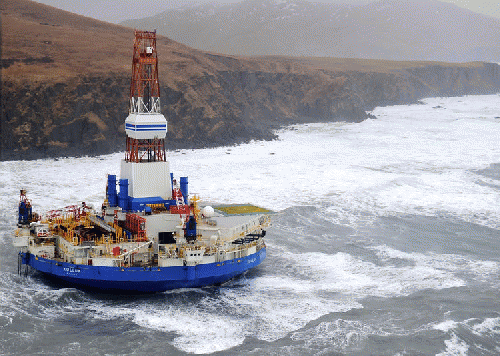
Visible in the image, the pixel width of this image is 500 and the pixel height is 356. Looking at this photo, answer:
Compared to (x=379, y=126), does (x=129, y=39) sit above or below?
above

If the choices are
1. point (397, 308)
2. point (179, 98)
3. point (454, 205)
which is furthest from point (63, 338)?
point (179, 98)

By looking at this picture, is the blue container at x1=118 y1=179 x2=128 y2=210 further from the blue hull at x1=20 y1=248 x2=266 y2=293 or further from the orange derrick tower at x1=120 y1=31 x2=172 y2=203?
the blue hull at x1=20 y1=248 x2=266 y2=293

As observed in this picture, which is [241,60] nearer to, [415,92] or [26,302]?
[415,92]

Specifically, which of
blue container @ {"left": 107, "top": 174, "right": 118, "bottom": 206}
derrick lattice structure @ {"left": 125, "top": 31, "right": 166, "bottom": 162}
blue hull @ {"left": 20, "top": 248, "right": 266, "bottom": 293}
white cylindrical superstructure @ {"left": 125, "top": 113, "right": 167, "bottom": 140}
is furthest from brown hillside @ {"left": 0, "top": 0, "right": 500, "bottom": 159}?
blue hull @ {"left": 20, "top": 248, "right": 266, "bottom": 293}

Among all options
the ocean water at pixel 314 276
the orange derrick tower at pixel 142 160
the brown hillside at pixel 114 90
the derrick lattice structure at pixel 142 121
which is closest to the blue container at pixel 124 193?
the orange derrick tower at pixel 142 160

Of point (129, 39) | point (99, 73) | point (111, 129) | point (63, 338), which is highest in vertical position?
point (129, 39)
